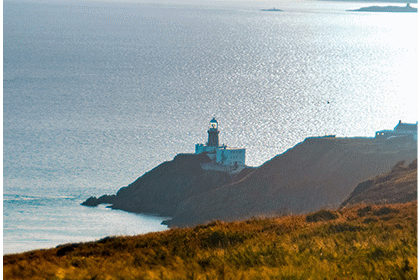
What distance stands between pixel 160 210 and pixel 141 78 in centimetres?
9874

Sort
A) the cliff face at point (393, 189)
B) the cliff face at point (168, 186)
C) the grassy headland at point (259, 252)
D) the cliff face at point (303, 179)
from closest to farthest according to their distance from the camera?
1. the grassy headland at point (259, 252)
2. the cliff face at point (393, 189)
3. the cliff face at point (303, 179)
4. the cliff face at point (168, 186)

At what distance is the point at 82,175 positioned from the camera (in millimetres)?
84500

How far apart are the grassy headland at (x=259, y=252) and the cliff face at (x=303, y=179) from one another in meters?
41.0

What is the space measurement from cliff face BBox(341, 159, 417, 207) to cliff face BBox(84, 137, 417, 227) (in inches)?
1016

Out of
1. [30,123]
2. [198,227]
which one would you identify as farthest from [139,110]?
[198,227]

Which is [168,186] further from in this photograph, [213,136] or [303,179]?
[303,179]

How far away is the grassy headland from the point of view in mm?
7855

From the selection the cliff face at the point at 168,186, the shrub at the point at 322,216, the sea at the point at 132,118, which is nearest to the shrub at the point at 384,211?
the shrub at the point at 322,216

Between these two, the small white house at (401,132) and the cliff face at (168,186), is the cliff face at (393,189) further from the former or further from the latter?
the cliff face at (168,186)

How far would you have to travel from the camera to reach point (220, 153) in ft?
261

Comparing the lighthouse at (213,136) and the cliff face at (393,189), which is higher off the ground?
the lighthouse at (213,136)

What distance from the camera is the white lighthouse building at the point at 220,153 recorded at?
78875 mm

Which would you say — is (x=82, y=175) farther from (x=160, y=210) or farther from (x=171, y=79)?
(x=171, y=79)

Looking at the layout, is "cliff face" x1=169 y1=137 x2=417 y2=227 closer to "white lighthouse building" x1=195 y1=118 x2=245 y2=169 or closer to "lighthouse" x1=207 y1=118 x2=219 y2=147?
"white lighthouse building" x1=195 y1=118 x2=245 y2=169
